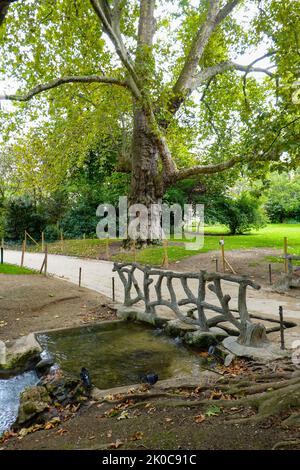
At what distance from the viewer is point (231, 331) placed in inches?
305

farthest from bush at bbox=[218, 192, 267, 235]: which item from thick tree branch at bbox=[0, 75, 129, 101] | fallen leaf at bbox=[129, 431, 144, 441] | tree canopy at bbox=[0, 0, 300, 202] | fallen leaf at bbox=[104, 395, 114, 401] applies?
fallen leaf at bbox=[129, 431, 144, 441]

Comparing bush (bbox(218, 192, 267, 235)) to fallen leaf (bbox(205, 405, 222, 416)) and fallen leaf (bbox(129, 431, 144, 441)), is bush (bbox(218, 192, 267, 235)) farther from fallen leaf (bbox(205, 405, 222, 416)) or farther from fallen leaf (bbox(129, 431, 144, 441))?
fallen leaf (bbox(129, 431, 144, 441))

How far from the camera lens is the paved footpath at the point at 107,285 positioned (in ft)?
32.6

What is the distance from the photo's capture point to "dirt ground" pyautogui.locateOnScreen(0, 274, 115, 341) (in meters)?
9.63

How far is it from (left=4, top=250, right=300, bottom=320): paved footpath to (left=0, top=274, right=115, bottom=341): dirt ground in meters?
0.89

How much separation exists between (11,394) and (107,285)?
304 inches

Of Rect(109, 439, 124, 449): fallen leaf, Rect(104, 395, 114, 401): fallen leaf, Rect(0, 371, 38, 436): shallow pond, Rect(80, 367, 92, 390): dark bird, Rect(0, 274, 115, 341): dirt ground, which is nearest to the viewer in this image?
Rect(109, 439, 124, 449): fallen leaf

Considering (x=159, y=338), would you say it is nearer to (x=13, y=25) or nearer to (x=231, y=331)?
(x=231, y=331)

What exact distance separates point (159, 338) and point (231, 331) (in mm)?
1622

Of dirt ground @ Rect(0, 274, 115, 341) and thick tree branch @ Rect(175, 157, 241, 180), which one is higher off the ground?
thick tree branch @ Rect(175, 157, 241, 180)

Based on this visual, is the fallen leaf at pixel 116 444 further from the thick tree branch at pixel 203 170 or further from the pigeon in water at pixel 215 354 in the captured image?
the thick tree branch at pixel 203 170

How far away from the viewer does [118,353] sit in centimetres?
775

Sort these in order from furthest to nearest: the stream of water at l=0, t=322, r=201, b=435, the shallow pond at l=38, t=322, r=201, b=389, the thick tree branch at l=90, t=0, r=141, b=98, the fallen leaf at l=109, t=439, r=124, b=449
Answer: the thick tree branch at l=90, t=0, r=141, b=98 < the shallow pond at l=38, t=322, r=201, b=389 < the stream of water at l=0, t=322, r=201, b=435 < the fallen leaf at l=109, t=439, r=124, b=449
